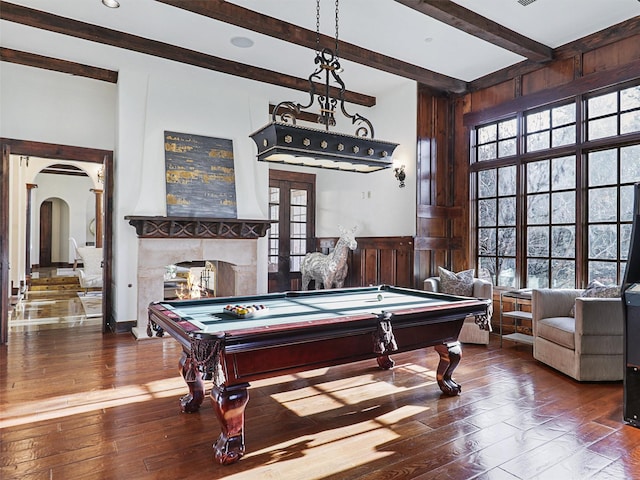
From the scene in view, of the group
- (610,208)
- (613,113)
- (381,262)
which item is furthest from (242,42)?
(610,208)

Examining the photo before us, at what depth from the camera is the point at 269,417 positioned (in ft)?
10.1

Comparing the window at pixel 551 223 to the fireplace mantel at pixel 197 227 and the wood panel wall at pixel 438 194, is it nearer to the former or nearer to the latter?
the wood panel wall at pixel 438 194

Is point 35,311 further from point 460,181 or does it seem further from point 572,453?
point 572,453

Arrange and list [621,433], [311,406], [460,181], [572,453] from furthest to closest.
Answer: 1. [460,181]
2. [311,406]
3. [621,433]
4. [572,453]

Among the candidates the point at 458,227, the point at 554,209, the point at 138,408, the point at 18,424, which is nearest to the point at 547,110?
the point at 554,209

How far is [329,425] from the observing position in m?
2.95

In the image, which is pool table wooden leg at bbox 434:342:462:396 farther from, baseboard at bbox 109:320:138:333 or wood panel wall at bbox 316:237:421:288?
baseboard at bbox 109:320:138:333

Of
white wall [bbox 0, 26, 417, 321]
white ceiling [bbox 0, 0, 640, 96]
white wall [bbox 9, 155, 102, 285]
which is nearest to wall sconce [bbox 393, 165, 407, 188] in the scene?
white wall [bbox 0, 26, 417, 321]

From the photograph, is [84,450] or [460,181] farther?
[460,181]

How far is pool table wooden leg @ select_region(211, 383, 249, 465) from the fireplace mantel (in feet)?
11.7

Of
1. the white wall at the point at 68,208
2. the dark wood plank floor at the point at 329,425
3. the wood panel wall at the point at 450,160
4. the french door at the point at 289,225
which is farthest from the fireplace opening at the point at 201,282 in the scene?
→ the white wall at the point at 68,208

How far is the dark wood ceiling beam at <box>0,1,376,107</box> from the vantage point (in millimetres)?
4242

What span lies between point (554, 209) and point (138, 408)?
5.16m

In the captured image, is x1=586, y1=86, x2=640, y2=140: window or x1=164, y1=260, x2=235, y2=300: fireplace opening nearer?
x1=586, y1=86, x2=640, y2=140: window
